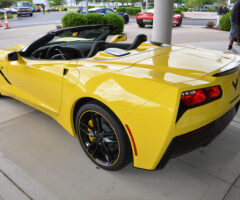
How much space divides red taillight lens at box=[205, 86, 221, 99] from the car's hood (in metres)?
0.13

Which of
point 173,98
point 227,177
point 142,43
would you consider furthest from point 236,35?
point 173,98

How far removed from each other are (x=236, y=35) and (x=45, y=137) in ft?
23.8

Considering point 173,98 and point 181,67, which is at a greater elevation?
point 181,67

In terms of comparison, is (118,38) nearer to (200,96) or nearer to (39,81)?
(39,81)

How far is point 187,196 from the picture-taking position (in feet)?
6.92

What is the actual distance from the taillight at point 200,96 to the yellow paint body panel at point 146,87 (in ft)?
0.13

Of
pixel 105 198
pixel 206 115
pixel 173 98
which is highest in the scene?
pixel 173 98

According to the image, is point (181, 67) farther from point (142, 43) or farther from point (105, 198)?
point (105, 198)

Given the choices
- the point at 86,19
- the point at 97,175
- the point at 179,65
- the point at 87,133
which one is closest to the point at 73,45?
the point at 87,133

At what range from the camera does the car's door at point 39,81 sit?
262 cm

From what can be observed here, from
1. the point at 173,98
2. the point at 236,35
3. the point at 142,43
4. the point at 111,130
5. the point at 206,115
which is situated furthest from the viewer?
the point at 236,35

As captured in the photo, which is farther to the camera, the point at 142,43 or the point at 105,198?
the point at 142,43

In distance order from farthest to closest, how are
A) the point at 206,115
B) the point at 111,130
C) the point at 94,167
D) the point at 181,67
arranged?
the point at 94,167 → the point at 111,130 → the point at 181,67 → the point at 206,115

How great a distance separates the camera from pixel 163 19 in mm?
5926
